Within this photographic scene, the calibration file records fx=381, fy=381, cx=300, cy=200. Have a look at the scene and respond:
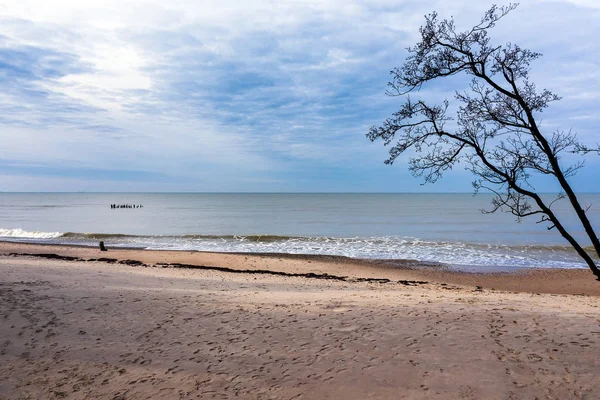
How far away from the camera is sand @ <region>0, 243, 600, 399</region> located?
4.59 meters

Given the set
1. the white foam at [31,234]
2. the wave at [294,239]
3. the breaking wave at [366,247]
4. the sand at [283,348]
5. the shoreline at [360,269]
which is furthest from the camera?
the white foam at [31,234]

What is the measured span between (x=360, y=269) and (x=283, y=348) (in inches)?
569

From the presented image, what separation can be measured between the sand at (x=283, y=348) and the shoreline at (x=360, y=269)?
9.42 meters

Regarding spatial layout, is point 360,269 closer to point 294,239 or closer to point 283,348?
point 294,239

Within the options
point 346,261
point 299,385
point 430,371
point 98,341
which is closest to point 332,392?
point 299,385

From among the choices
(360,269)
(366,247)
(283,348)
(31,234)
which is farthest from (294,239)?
(283,348)

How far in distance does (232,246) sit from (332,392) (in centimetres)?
2481

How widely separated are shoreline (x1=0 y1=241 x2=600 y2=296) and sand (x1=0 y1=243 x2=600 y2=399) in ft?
30.9

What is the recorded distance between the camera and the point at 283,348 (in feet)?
18.5

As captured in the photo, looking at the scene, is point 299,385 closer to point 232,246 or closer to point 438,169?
point 438,169

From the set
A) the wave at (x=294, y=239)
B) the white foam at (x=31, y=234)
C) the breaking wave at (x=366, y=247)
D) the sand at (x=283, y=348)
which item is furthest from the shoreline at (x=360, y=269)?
the white foam at (x=31, y=234)

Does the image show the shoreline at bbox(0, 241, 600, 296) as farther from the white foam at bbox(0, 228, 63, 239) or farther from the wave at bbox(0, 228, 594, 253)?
the white foam at bbox(0, 228, 63, 239)

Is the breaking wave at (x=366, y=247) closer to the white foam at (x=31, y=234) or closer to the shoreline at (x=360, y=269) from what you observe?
the white foam at (x=31, y=234)

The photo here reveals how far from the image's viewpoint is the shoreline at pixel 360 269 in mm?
16609
